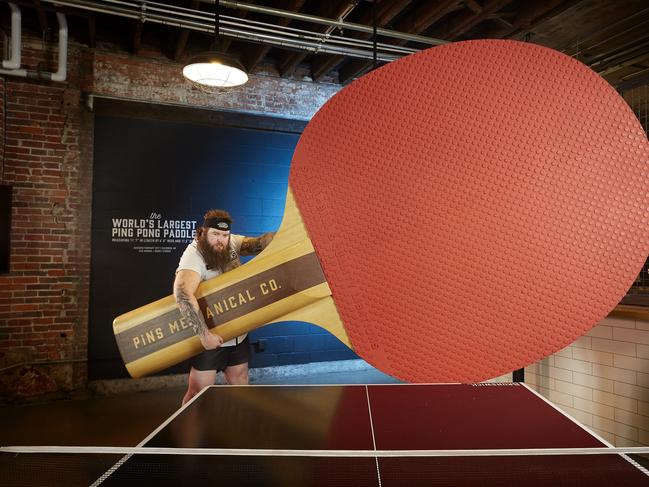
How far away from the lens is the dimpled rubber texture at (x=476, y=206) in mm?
1072

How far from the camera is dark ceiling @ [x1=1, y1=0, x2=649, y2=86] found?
3188 mm

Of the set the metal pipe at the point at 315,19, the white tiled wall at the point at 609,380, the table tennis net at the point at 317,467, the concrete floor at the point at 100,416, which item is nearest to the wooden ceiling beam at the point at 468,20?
the metal pipe at the point at 315,19

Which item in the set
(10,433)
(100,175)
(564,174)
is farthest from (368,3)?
(10,433)

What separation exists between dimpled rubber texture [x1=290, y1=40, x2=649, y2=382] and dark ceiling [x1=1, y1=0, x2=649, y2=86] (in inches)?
89.1

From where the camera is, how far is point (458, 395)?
1.66 metres

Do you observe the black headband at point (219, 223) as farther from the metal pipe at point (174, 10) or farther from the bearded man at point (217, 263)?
the metal pipe at point (174, 10)

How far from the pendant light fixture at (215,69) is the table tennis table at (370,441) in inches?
81.0

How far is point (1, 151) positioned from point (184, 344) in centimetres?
380

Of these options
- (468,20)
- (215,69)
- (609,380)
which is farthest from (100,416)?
(468,20)

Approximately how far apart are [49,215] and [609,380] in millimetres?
4679

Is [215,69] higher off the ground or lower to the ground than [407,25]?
lower

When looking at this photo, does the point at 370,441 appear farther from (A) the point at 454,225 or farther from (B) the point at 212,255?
(B) the point at 212,255

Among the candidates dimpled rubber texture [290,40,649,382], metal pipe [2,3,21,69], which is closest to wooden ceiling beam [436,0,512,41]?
dimpled rubber texture [290,40,649,382]

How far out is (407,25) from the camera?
3.91 m
